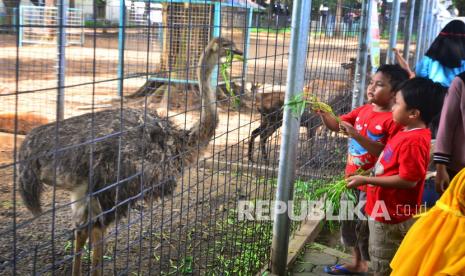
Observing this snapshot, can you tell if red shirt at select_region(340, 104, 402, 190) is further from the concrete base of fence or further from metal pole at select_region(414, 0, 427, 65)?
metal pole at select_region(414, 0, 427, 65)

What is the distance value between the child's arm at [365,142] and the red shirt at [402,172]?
16cm

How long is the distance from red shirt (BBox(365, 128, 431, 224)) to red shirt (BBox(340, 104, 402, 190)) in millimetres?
284

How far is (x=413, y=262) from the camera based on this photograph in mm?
2066

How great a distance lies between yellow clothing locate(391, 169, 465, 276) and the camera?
1982 millimetres

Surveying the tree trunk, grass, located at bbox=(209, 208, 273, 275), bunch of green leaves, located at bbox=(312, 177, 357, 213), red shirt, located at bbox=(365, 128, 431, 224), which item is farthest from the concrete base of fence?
the tree trunk

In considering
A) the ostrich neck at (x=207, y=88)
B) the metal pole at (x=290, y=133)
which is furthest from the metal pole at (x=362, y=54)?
the metal pole at (x=290, y=133)

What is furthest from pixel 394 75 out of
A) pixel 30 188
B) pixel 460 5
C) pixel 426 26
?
pixel 460 5

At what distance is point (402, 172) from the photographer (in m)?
2.70

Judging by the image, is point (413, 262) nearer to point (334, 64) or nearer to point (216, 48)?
point (216, 48)

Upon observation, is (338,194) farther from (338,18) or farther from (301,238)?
(338,18)

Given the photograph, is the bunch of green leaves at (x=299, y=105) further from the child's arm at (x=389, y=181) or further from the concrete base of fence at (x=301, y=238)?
the concrete base of fence at (x=301, y=238)

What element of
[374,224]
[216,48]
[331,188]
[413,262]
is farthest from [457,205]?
[216,48]

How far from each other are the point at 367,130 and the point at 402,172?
2.16 ft

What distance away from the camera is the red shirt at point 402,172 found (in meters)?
2.71
